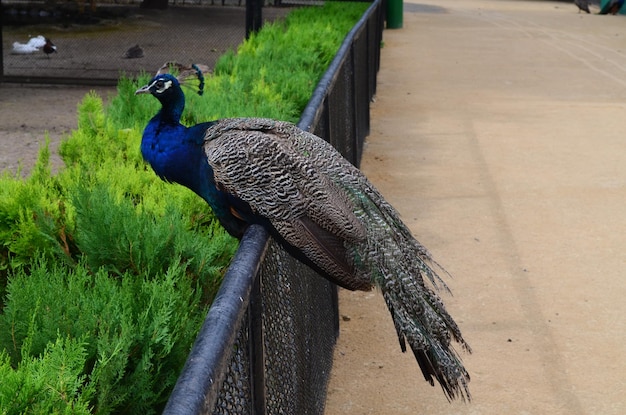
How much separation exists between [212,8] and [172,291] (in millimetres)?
10540

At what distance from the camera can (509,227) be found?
682 cm

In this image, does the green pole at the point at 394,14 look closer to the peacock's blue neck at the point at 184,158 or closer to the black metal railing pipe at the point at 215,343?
the peacock's blue neck at the point at 184,158

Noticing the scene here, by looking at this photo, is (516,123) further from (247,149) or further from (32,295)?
(32,295)

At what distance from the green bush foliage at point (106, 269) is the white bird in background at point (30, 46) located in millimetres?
8185

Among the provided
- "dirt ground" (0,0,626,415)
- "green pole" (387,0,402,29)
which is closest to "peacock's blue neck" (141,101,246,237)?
"dirt ground" (0,0,626,415)

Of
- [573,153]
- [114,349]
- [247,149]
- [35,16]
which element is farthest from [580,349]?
[35,16]

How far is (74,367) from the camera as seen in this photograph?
7.91ft

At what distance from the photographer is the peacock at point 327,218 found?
10.2ft

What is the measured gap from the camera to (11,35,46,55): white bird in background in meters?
13.3

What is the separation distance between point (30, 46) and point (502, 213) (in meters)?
8.46

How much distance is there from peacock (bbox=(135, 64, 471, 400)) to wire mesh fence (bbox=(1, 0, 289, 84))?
9124mm

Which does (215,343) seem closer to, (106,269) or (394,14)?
(106,269)

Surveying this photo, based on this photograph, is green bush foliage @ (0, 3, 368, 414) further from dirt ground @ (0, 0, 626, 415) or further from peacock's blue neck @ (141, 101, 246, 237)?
dirt ground @ (0, 0, 626, 415)

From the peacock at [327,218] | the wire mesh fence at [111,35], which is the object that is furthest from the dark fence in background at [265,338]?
the wire mesh fence at [111,35]
